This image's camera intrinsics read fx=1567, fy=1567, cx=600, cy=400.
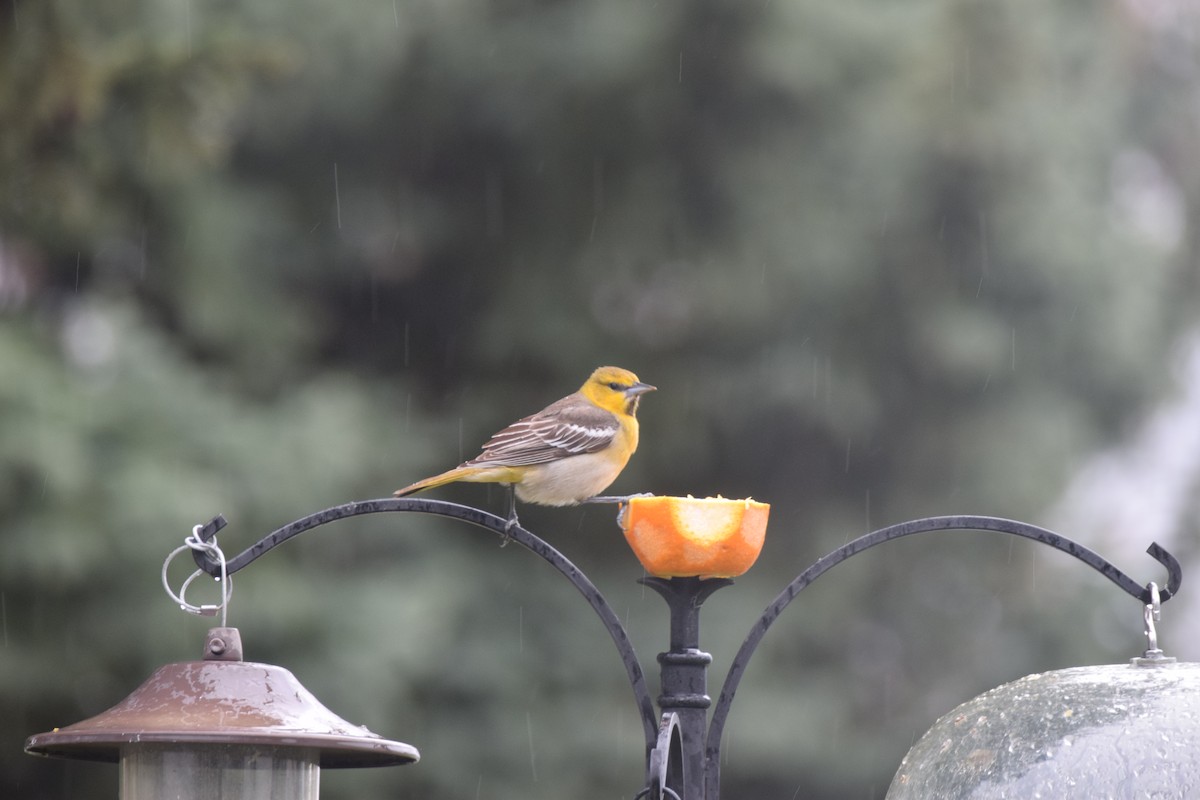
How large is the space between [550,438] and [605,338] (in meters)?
5.03

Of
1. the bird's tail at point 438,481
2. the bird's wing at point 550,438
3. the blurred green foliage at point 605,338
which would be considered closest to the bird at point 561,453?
the bird's wing at point 550,438

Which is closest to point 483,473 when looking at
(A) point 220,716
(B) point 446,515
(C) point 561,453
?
(C) point 561,453

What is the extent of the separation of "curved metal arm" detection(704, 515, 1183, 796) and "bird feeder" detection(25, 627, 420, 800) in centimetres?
51

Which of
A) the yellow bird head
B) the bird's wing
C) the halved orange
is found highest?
the yellow bird head

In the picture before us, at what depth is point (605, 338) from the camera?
9562 mm

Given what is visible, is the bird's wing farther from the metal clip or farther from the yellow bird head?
the metal clip

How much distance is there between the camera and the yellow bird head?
16.0 feet

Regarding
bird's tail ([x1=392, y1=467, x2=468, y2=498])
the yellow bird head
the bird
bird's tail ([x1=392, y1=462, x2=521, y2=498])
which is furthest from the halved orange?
the yellow bird head

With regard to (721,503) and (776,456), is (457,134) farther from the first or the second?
(721,503)

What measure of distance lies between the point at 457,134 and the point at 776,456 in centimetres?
295

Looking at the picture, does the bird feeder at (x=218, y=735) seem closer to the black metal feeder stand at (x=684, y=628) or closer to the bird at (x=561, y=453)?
the black metal feeder stand at (x=684, y=628)

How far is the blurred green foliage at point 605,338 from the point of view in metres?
7.36

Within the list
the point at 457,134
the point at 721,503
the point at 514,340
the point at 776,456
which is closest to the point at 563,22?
the point at 457,134

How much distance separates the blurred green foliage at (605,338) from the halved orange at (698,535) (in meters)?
4.39
